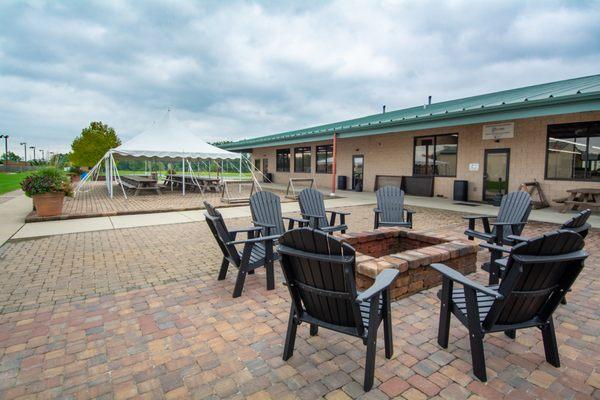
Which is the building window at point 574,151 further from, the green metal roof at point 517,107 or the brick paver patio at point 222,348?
the brick paver patio at point 222,348

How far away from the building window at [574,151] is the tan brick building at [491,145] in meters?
0.02

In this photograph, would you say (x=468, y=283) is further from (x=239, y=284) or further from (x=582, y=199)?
(x=582, y=199)

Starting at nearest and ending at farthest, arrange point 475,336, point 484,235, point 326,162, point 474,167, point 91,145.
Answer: point 475,336, point 484,235, point 474,167, point 326,162, point 91,145

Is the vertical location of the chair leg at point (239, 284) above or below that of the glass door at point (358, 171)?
below

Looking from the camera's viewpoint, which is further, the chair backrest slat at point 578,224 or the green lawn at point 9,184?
the green lawn at point 9,184

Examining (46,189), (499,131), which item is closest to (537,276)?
(46,189)

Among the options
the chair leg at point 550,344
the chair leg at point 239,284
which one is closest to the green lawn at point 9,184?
the chair leg at point 239,284

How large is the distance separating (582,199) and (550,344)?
33.7 ft

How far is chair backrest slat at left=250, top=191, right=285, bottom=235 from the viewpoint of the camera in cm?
451

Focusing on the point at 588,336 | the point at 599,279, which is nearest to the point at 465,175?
the point at 599,279

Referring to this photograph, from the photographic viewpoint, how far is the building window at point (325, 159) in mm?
19919

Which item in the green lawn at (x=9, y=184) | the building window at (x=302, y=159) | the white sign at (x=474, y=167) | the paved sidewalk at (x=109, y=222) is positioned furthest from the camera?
the building window at (x=302, y=159)

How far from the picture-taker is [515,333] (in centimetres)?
265

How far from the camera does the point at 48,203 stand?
8.10 meters
